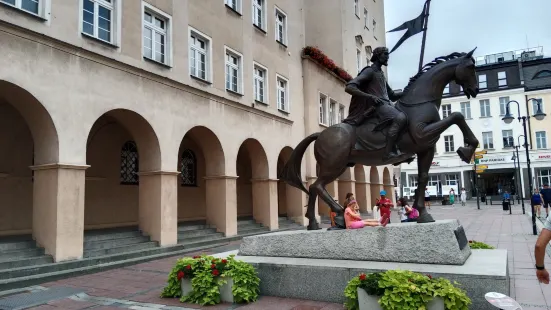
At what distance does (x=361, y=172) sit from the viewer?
29.9 meters

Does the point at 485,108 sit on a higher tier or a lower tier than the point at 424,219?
higher

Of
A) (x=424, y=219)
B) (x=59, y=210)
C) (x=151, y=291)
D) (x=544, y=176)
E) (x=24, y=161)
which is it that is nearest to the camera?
(x=424, y=219)

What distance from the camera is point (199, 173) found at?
19094mm

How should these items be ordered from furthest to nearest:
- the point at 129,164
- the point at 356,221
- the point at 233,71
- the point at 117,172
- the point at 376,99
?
the point at 233,71
the point at 129,164
the point at 117,172
the point at 376,99
the point at 356,221

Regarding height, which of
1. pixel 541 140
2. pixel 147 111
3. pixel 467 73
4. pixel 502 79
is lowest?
pixel 467 73

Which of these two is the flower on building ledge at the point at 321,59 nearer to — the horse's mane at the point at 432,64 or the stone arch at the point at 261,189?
the stone arch at the point at 261,189

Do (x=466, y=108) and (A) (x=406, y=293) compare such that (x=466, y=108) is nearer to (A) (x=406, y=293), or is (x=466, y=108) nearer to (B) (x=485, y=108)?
(B) (x=485, y=108)

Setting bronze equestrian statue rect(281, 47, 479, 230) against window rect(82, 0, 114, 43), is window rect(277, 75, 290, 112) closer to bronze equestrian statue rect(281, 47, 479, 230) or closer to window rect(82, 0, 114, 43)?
window rect(82, 0, 114, 43)

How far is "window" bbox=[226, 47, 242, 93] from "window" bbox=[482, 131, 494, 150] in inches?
1760

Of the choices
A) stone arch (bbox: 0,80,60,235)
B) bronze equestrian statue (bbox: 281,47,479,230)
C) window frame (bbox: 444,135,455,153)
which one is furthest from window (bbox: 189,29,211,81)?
window frame (bbox: 444,135,455,153)

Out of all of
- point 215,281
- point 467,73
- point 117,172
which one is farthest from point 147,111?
point 467,73

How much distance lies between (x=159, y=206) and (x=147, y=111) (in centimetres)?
288

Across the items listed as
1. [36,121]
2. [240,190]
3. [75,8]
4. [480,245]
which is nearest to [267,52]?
[240,190]

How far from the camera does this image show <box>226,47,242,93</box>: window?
17.2 meters
